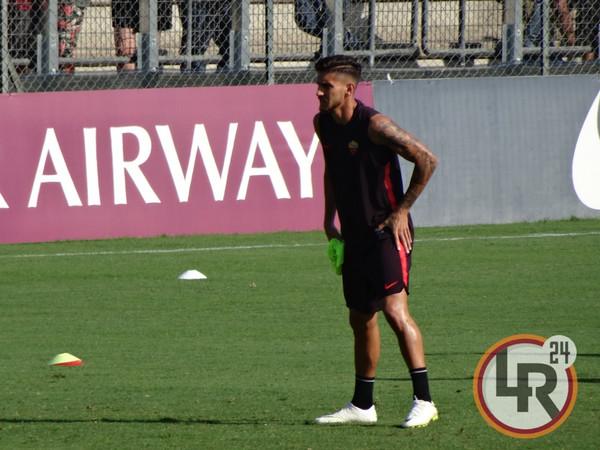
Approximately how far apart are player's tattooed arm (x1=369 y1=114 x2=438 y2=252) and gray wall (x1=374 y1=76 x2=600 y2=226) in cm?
811

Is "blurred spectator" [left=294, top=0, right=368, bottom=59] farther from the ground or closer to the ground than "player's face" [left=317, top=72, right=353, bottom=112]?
farther from the ground

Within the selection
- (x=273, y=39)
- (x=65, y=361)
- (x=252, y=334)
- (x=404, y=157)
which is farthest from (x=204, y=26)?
(x=404, y=157)

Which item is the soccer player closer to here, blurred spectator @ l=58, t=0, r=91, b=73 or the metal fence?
the metal fence

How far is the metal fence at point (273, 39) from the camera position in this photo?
13.7 meters

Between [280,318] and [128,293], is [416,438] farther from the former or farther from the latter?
[128,293]

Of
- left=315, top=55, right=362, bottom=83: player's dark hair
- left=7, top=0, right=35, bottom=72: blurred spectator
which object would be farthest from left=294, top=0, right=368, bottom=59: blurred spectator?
left=315, top=55, right=362, bottom=83: player's dark hair

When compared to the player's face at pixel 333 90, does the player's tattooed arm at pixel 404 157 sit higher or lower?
lower

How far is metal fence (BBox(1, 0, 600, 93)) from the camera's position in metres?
13.7

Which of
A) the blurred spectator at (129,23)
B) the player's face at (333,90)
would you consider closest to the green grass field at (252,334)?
the player's face at (333,90)

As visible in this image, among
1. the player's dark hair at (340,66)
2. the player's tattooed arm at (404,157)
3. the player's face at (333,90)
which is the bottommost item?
the player's tattooed arm at (404,157)

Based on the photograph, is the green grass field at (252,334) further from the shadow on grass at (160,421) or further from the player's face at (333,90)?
the player's face at (333,90)

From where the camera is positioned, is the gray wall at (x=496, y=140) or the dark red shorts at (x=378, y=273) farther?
the gray wall at (x=496, y=140)
